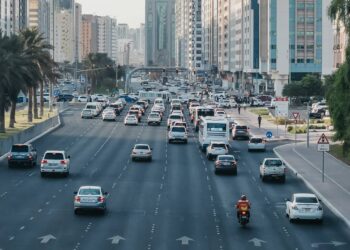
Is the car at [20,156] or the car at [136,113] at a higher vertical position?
the car at [136,113]

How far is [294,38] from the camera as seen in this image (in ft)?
543

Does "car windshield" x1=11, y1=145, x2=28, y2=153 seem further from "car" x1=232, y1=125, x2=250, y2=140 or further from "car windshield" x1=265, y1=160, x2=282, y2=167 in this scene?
"car" x1=232, y1=125, x2=250, y2=140

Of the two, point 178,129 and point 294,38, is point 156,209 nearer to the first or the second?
point 178,129

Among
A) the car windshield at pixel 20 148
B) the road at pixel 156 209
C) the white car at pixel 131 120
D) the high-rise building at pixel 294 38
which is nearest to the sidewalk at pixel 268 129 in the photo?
the white car at pixel 131 120

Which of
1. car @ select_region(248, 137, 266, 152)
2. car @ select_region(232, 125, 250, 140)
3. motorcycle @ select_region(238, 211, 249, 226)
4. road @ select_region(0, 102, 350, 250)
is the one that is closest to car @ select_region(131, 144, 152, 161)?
road @ select_region(0, 102, 350, 250)

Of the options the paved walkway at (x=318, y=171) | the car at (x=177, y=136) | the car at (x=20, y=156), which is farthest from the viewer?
the car at (x=177, y=136)

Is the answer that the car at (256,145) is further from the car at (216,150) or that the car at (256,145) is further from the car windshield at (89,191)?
the car windshield at (89,191)

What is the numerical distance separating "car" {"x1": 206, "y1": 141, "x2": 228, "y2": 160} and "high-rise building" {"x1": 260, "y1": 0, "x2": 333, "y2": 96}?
314 ft

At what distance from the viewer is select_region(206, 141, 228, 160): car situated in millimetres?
65750

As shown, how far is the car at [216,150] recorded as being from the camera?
6575 cm

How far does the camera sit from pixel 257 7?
189625mm

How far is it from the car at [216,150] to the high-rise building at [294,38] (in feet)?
314

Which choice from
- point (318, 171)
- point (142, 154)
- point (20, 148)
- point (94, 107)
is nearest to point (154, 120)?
point (94, 107)

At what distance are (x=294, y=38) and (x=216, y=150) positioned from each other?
10213 cm
